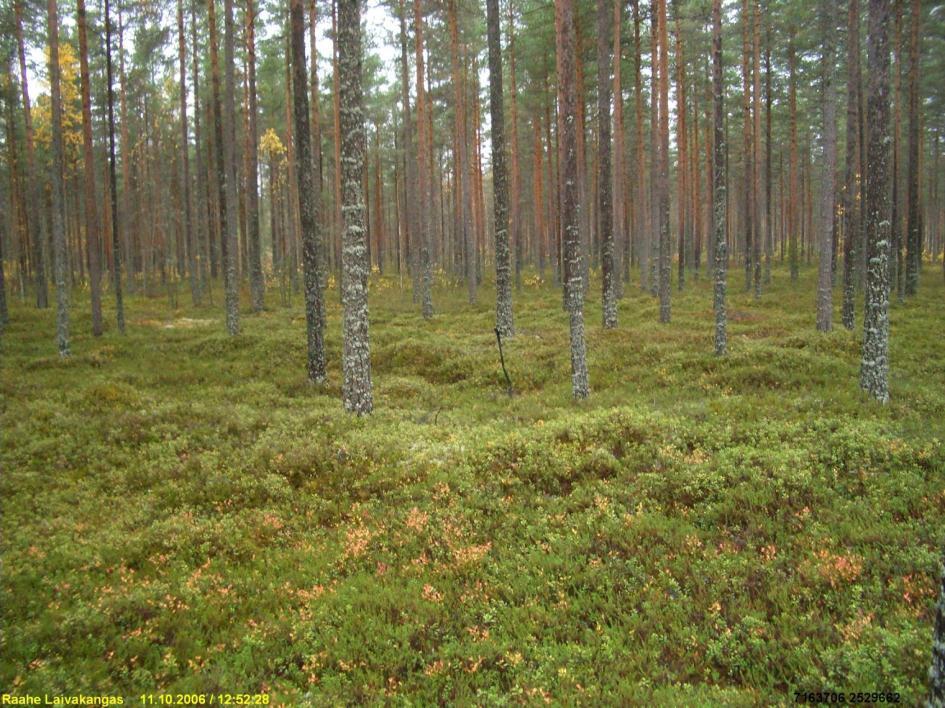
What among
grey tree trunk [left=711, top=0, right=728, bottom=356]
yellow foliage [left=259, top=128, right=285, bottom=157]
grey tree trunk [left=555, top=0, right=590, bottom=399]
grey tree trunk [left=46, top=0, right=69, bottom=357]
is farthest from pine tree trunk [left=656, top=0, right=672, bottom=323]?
yellow foliage [left=259, top=128, right=285, bottom=157]

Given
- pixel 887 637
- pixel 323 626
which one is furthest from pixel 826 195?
pixel 323 626

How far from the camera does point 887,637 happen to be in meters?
4.38

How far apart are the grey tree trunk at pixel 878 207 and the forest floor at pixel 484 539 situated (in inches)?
31.4

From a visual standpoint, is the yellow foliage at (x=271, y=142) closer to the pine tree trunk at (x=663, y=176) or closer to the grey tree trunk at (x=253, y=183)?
the grey tree trunk at (x=253, y=183)

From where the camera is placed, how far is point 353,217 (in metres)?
11.4

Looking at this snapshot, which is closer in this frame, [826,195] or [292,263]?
[826,195]

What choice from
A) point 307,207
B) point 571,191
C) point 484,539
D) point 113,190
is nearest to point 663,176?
point 571,191

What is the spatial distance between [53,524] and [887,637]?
925cm

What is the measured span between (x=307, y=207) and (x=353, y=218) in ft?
11.4

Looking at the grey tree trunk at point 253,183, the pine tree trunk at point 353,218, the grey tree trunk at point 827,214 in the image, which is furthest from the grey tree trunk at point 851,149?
the grey tree trunk at point 253,183

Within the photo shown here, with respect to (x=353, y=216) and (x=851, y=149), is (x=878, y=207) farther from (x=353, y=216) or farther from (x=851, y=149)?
(x=851, y=149)

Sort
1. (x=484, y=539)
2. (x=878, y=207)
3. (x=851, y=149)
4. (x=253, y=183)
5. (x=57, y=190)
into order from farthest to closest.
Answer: (x=253, y=183) < (x=851, y=149) < (x=57, y=190) < (x=878, y=207) < (x=484, y=539)

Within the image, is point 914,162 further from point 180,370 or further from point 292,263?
point 292,263

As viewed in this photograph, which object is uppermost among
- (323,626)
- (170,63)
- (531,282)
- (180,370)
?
(170,63)
